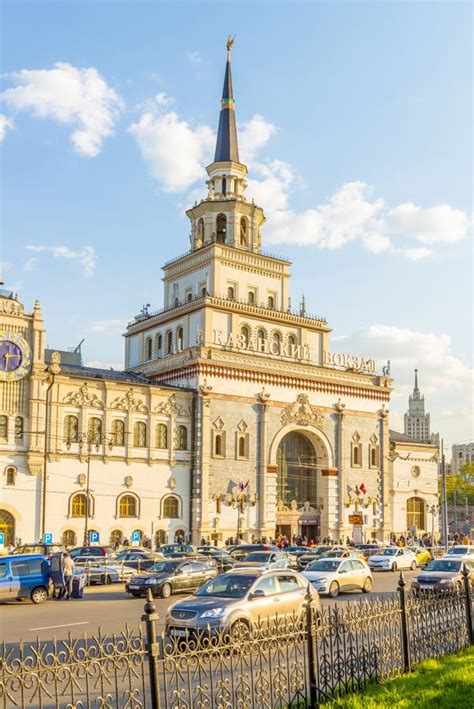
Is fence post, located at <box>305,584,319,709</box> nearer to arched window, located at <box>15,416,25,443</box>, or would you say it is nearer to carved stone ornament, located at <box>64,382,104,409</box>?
arched window, located at <box>15,416,25,443</box>

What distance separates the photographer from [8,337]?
1727 inches

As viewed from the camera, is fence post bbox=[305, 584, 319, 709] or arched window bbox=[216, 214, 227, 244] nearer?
fence post bbox=[305, 584, 319, 709]

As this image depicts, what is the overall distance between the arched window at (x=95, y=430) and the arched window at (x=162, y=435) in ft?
13.9

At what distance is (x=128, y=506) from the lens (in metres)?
48.1

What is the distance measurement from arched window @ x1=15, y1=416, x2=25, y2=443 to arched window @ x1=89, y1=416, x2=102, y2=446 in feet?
14.6

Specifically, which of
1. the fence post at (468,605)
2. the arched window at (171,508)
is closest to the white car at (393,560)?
the arched window at (171,508)

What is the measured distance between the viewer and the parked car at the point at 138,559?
108 ft

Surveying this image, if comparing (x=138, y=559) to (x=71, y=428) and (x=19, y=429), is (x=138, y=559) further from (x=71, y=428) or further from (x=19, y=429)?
(x=71, y=428)

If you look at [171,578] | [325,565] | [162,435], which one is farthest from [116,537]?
[325,565]

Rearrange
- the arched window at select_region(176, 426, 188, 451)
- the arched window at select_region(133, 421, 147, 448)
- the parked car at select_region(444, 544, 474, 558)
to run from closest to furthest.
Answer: the parked car at select_region(444, 544, 474, 558)
the arched window at select_region(133, 421, 147, 448)
the arched window at select_region(176, 426, 188, 451)

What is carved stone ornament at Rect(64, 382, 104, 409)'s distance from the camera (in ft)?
152

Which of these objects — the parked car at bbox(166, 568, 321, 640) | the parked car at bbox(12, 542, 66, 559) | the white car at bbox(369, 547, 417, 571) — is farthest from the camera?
the white car at bbox(369, 547, 417, 571)

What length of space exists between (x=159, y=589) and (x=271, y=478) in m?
28.6

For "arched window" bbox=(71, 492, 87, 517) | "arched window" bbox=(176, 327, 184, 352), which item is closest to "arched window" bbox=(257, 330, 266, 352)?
"arched window" bbox=(176, 327, 184, 352)
